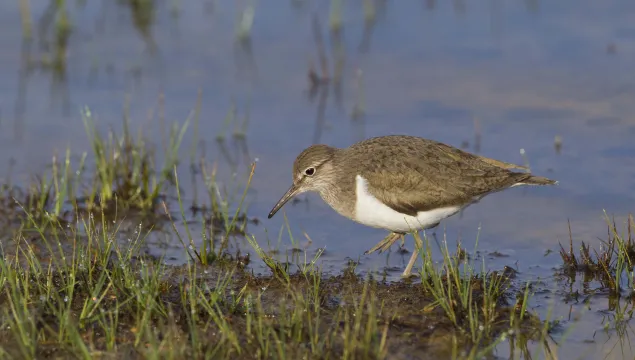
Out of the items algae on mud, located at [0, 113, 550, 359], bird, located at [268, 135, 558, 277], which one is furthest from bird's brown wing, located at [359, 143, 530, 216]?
algae on mud, located at [0, 113, 550, 359]

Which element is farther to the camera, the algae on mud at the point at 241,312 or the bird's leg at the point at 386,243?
the bird's leg at the point at 386,243

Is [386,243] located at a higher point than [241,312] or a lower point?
higher

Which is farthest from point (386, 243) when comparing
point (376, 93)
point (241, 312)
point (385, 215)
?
point (376, 93)

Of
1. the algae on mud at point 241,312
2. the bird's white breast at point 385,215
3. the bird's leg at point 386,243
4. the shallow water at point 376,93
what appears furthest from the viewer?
the shallow water at point 376,93

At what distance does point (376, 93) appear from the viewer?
11.6m

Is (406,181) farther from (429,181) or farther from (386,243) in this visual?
(386,243)

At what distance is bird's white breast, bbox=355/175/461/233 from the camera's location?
300 inches

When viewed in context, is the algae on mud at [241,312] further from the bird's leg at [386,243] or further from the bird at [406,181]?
the bird's leg at [386,243]

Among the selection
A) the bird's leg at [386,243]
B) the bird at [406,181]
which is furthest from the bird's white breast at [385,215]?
the bird's leg at [386,243]

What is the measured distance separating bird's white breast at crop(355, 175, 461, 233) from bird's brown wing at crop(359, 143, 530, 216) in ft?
0.13

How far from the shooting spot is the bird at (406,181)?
7.67m

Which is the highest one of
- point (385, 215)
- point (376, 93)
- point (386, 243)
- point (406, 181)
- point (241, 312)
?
point (376, 93)

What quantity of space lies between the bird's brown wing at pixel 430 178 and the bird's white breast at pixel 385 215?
4cm

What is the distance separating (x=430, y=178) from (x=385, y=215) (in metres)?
0.50
